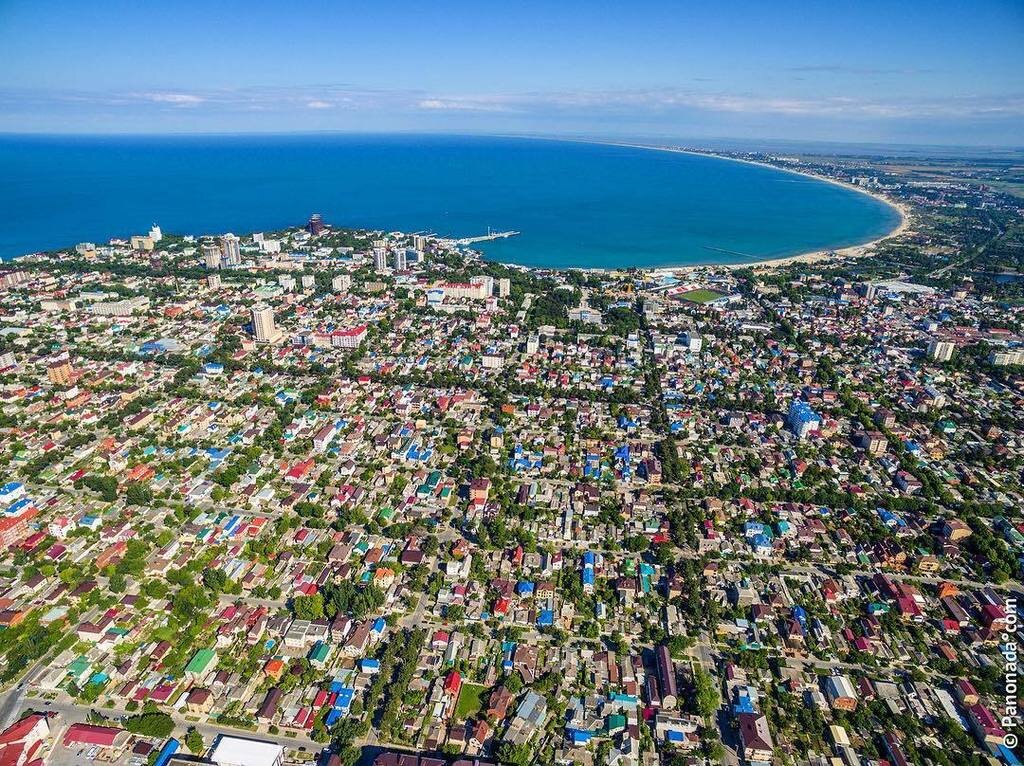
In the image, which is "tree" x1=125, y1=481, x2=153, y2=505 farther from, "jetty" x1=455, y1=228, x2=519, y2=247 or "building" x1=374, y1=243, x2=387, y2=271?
"jetty" x1=455, y1=228, x2=519, y2=247

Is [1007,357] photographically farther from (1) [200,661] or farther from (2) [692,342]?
(1) [200,661]

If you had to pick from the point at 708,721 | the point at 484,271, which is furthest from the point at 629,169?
the point at 708,721

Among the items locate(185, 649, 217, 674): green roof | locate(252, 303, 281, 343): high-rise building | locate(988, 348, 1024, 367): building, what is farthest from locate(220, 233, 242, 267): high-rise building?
locate(988, 348, 1024, 367): building

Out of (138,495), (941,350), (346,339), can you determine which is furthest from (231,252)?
(941,350)

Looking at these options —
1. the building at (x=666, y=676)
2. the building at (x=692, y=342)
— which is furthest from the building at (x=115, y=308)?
the building at (x=666, y=676)

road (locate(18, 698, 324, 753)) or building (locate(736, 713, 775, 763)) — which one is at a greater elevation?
building (locate(736, 713, 775, 763))

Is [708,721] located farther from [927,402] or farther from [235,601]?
[927,402]
